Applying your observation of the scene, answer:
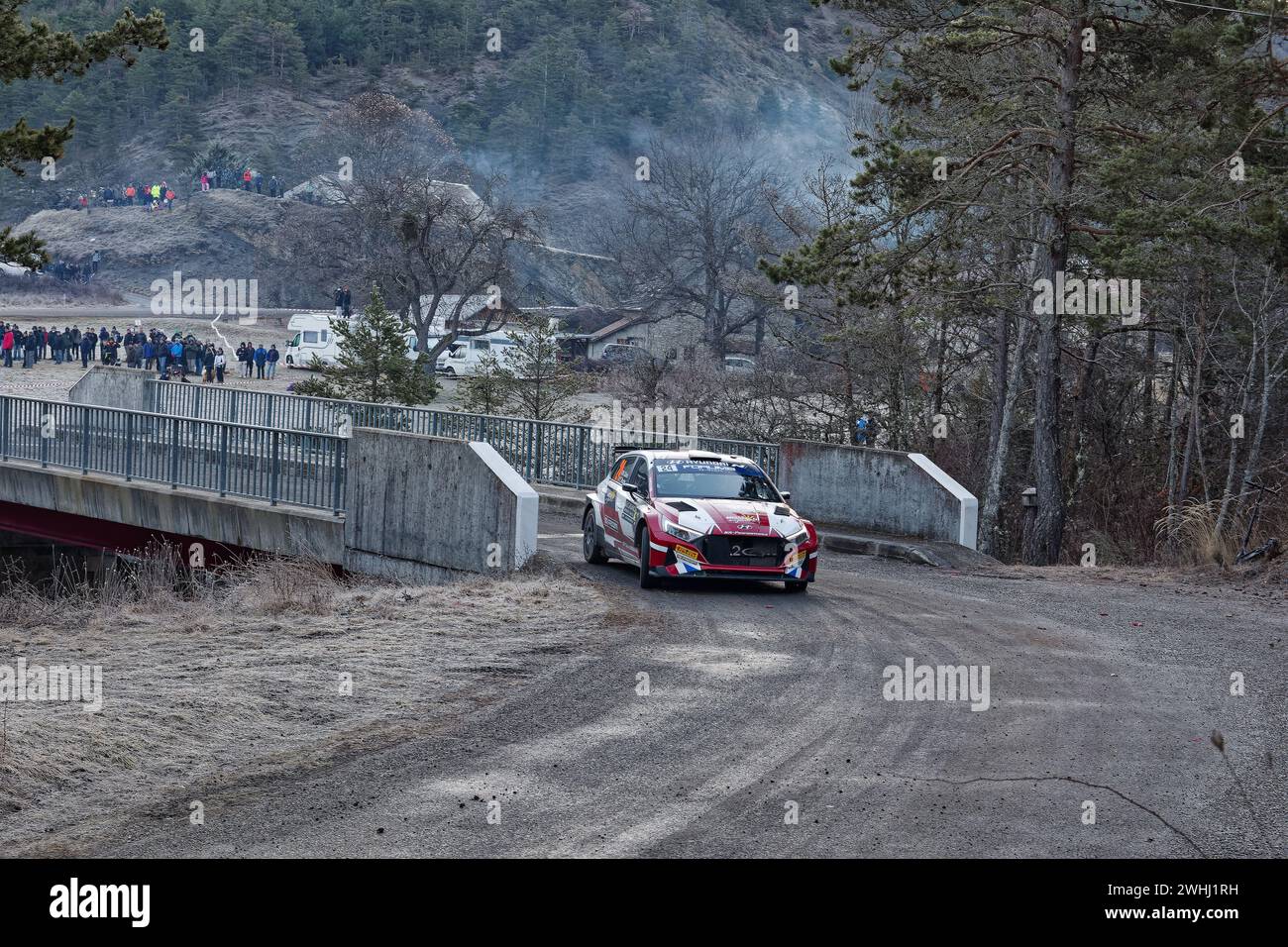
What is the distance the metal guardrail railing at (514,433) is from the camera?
25.8m

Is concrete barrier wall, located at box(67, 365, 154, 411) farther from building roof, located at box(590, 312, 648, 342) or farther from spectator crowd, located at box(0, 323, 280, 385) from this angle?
building roof, located at box(590, 312, 648, 342)

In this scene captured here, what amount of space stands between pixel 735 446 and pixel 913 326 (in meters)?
13.1

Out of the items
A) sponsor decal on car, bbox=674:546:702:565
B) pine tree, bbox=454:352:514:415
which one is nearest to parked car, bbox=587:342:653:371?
pine tree, bbox=454:352:514:415

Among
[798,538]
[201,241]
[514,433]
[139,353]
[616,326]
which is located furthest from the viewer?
[201,241]

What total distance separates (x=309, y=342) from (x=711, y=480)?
181ft

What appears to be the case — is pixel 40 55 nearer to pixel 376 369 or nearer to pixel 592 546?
pixel 592 546

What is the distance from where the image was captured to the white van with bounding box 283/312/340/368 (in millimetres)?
69062

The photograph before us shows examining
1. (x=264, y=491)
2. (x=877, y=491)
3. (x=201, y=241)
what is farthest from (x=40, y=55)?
(x=201, y=241)

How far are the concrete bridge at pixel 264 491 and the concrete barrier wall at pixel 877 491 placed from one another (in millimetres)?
7509

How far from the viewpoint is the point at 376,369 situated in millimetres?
37000

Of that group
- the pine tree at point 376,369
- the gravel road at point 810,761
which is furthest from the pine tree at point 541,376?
the gravel road at point 810,761

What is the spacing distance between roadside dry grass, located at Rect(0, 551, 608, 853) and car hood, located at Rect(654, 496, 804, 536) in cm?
138

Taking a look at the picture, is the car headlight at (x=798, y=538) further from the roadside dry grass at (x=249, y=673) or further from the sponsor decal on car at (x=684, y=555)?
the roadside dry grass at (x=249, y=673)

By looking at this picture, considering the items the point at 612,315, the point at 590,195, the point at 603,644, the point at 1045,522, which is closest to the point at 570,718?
the point at 603,644
